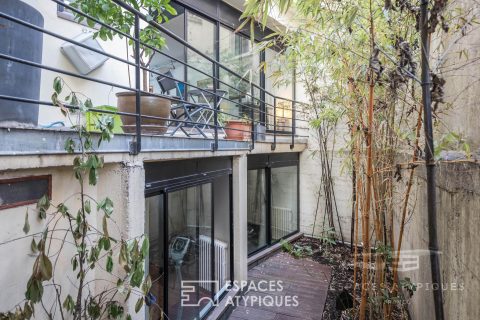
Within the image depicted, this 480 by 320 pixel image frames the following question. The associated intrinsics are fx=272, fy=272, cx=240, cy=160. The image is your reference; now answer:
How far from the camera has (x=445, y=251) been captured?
1.67 meters

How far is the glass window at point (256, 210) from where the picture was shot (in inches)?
189

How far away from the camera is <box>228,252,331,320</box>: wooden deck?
10.6ft

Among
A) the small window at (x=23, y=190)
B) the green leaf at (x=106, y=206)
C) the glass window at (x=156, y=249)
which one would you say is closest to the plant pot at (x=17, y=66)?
the small window at (x=23, y=190)

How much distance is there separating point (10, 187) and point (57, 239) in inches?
14.7

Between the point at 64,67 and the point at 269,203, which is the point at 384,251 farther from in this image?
the point at 64,67

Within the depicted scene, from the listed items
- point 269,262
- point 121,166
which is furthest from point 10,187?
point 269,262

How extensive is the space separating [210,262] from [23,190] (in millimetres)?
2183

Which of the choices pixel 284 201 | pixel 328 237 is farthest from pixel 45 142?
pixel 328 237

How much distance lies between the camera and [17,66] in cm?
129

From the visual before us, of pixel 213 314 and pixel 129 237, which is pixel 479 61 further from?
pixel 213 314

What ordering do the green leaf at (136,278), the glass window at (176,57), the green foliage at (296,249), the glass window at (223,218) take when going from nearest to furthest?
1. the green leaf at (136,278)
2. the glass window at (223,218)
3. the glass window at (176,57)
4. the green foliage at (296,249)

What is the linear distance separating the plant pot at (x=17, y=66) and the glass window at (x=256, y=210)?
3.59 m

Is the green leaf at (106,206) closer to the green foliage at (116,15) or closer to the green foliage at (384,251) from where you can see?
the green foliage at (116,15)

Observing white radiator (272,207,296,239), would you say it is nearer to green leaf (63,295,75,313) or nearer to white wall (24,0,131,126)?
white wall (24,0,131,126)
